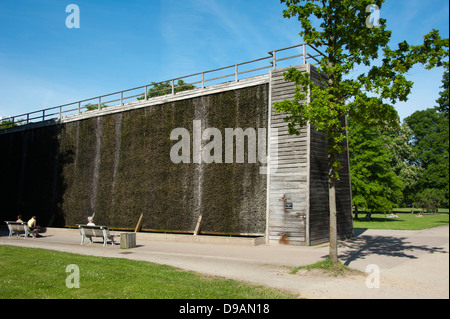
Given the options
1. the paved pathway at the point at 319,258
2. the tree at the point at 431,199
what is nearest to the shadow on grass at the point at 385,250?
the paved pathway at the point at 319,258

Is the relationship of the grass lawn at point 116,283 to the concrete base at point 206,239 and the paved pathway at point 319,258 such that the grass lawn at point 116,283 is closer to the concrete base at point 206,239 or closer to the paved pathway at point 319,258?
the paved pathway at point 319,258

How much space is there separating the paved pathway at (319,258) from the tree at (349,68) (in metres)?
1.73

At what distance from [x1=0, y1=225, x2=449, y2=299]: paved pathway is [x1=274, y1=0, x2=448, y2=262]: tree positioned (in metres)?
1.73

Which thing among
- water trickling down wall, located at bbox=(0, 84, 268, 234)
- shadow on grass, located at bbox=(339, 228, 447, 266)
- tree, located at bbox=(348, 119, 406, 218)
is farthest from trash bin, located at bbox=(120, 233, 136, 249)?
A: tree, located at bbox=(348, 119, 406, 218)

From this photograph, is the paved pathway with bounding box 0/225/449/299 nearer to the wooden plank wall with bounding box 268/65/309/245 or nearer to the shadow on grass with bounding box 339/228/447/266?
the shadow on grass with bounding box 339/228/447/266

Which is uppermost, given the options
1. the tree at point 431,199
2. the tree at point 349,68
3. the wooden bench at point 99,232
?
the tree at point 349,68

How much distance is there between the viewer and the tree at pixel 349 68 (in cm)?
990

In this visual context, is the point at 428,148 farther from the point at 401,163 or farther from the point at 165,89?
the point at 165,89

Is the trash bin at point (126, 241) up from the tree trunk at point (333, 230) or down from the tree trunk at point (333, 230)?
down

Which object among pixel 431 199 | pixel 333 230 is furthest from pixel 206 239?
pixel 431 199

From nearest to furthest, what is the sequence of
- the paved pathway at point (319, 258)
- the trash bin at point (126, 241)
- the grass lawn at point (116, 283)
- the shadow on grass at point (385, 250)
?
the grass lawn at point (116, 283)
the paved pathway at point (319, 258)
the shadow on grass at point (385, 250)
the trash bin at point (126, 241)
